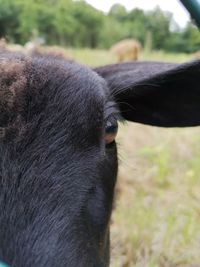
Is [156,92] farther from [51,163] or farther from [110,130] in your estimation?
[51,163]

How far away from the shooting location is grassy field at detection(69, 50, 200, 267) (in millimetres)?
5184

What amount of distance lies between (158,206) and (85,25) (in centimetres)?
1226

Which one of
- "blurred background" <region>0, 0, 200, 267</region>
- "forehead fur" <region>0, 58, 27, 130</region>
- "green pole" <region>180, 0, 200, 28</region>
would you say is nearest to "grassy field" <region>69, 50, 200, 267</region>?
"blurred background" <region>0, 0, 200, 267</region>

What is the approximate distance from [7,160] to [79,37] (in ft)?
50.7

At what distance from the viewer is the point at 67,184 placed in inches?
118

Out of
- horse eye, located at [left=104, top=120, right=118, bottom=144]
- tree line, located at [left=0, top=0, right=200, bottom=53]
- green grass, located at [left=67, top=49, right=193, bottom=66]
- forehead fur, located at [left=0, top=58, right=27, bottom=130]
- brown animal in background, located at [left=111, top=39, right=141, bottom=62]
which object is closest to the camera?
forehead fur, located at [left=0, top=58, right=27, bottom=130]

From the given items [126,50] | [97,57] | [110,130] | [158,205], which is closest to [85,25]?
[126,50]

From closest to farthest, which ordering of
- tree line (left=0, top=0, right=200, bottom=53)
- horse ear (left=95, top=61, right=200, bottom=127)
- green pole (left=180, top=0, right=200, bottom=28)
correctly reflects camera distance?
green pole (left=180, top=0, right=200, bottom=28) → horse ear (left=95, top=61, right=200, bottom=127) → tree line (left=0, top=0, right=200, bottom=53)

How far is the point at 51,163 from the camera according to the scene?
2.97 m

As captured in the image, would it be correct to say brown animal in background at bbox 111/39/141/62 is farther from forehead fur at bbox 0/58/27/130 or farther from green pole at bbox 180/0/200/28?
green pole at bbox 180/0/200/28

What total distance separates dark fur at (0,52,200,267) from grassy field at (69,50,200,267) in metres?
1.13

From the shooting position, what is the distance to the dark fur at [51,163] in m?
2.78

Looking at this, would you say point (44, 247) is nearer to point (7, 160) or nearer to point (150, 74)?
point (7, 160)

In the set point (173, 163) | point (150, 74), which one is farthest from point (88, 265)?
point (173, 163)
